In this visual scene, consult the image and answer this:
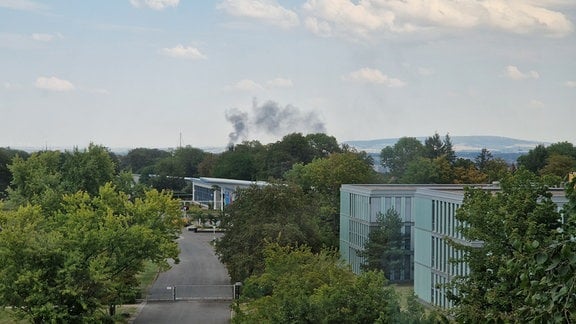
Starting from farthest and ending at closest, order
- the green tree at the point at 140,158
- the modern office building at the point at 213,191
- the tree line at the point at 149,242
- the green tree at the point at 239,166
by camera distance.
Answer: the green tree at the point at 140,158 → the green tree at the point at 239,166 → the modern office building at the point at 213,191 → the tree line at the point at 149,242

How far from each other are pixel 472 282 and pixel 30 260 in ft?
53.1

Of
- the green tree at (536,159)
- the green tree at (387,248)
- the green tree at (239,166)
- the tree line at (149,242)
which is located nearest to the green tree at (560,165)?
the green tree at (536,159)

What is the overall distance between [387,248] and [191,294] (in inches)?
418

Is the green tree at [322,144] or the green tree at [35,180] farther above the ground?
the green tree at [322,144]

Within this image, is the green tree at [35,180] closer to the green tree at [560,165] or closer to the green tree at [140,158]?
the green tree at [560,165]

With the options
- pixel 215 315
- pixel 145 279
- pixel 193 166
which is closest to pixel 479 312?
pixel 215 315

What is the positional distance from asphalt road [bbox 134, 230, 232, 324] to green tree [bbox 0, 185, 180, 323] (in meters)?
4.48

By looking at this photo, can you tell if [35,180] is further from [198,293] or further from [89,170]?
[198,293]

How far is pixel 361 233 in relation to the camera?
49281mm

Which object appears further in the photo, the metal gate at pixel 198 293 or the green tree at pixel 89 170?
the green tree at pixel 89 170

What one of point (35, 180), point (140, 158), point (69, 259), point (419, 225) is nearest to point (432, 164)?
point (419, 225)

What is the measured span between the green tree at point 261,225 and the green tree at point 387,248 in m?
3.63

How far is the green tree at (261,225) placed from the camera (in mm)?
40125

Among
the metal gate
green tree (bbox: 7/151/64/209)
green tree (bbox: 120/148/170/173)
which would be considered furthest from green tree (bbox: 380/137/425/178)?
green tree (bbox: 120/148/170/173)
